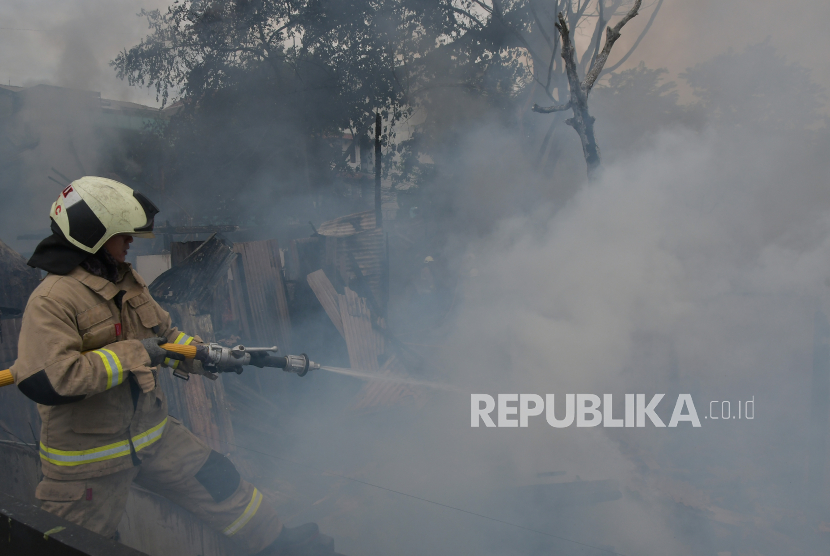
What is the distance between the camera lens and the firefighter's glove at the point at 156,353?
1.89 m

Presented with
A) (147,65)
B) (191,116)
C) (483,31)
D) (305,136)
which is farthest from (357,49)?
(147,65)

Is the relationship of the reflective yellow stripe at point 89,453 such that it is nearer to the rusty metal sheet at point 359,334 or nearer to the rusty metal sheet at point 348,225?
the rusty metal sheet at point 359,334

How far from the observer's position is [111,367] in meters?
1.72

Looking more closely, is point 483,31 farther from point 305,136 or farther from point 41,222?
point 41,222

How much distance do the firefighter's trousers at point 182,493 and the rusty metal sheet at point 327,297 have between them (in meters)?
3.33

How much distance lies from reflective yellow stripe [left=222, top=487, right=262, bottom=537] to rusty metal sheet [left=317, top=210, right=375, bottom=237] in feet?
15.4

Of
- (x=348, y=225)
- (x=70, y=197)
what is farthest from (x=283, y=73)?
(x=70, y=197)

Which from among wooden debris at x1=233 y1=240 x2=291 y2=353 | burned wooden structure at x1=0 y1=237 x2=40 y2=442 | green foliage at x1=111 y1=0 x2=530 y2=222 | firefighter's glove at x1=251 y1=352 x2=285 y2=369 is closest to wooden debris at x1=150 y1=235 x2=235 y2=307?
wooden debris at x1=233 y1=240 x2=291 y2=353

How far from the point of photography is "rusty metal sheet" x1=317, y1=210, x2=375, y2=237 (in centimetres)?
684

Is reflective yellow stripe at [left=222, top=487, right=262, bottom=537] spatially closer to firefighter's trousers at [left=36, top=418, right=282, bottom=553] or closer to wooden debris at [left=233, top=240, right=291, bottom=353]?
firefighter's trousers at [left=36, top=418, right=282, bottom=553]

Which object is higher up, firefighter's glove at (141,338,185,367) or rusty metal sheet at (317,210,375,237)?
firefighter's glove at (141,338,185,367)

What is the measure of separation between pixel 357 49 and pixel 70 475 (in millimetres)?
10582

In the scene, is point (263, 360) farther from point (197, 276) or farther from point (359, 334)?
point (359, 334)

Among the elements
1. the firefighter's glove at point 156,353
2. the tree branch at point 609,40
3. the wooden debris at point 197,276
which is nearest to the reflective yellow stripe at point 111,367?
the firefighter's glove at point 156,353
